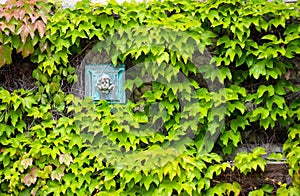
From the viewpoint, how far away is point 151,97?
2939mm

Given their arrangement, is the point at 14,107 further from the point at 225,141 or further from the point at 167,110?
the point at 225,141

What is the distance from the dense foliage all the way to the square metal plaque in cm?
7

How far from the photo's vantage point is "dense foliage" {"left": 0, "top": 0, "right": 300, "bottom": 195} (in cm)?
284

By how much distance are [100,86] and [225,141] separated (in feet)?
3.44

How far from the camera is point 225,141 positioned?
2904 millimetres

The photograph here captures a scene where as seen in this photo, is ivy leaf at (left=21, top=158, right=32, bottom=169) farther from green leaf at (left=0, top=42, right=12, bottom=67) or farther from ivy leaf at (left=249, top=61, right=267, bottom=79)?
ivy leaf at (left=249, top=61, right=267, bottom=79)

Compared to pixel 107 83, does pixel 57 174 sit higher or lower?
lower

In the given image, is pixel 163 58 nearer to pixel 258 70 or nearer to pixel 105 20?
pixel 105 20

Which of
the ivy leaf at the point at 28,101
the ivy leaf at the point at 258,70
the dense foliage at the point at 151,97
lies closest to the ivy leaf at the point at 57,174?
the dense foliage at the point at 151,97

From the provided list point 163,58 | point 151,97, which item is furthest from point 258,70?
point 151,97

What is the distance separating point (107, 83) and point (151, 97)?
0.36 metres

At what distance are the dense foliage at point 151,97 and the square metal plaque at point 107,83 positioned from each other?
0.23 ft

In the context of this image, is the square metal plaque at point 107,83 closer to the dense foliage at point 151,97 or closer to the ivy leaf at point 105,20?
the dense foliage at point 151,97

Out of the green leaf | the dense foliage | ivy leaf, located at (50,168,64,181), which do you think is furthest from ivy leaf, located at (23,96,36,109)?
ivy leaf, located at (50,168,64,181)
